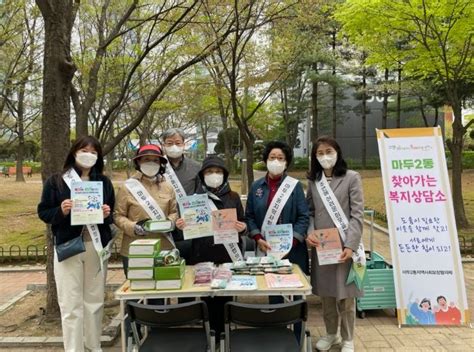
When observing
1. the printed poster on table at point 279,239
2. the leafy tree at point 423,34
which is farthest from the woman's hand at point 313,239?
the leafy tree at point 423,34

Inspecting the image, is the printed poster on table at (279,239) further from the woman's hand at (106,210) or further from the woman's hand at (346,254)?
the woman's hand at (106,210)

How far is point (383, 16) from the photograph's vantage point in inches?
309

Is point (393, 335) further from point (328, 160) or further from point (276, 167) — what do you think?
point (276, 167)

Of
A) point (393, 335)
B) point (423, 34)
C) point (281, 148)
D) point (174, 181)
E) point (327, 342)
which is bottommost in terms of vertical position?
point (393, 335)

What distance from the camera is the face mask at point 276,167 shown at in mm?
3814

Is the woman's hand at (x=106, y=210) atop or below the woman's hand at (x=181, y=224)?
atop

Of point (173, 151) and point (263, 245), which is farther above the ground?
point (173, 151)

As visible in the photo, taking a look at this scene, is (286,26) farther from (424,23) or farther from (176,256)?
(176,256)

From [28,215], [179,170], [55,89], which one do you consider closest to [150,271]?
[179,170]

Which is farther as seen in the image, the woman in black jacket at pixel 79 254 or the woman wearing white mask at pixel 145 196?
the woman wearing white mask at pixel 145 196

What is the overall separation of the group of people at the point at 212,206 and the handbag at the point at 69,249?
4 cm

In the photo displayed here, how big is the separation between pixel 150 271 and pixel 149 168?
1043 millimetres

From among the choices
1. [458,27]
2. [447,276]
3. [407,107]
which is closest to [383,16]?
[458,27]

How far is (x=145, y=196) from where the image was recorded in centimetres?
363
